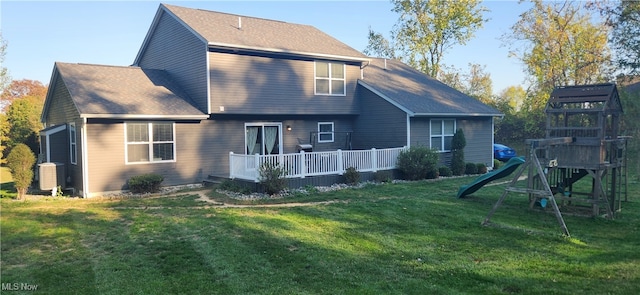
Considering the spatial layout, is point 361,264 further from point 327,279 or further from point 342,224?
point 342,224

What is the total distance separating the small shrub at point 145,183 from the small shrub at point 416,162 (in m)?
8.53

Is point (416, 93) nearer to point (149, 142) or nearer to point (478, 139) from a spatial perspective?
point (478, 139)

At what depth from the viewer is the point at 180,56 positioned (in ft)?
57.5

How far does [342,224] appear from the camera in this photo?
30.2ft

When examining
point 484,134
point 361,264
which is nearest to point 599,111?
point 361,264

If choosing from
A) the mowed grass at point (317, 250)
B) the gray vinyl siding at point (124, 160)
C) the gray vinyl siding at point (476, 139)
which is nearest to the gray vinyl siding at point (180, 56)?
the gray vinyl siding at point (124, 160)

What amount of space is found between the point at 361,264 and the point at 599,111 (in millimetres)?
7469

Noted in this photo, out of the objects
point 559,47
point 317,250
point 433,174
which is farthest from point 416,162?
point 559,47

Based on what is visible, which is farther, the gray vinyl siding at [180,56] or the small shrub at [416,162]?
the small shrub at [416,162]

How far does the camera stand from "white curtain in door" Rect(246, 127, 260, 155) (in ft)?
58.2

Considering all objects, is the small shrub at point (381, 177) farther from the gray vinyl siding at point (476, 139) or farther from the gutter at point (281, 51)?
the gutter at point (281, 51)

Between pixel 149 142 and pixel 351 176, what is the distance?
6.82 m

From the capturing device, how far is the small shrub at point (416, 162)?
16.7m

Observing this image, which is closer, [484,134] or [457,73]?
[484,134]
